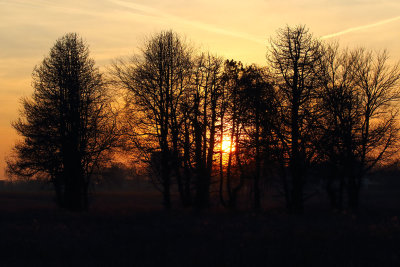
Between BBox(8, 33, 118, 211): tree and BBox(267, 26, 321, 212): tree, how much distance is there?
450 inches

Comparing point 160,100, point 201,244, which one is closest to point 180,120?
point 160,100

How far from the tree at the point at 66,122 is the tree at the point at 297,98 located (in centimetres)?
1143

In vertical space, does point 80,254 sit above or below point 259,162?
below

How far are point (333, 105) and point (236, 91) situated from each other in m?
6.73

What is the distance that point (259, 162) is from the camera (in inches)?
1187

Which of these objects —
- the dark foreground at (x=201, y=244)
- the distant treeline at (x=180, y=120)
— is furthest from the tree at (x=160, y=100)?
Answer: the dark foreground at (x=201, y=244)

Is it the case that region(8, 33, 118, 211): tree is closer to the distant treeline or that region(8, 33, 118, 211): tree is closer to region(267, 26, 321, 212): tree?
the distant treeline

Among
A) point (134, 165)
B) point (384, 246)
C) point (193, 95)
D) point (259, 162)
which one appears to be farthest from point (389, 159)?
point (384, 246)

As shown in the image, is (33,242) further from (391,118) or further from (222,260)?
(391,118)

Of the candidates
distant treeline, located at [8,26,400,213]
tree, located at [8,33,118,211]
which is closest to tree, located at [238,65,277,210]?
distant treeline, located at [8,26,400,213]

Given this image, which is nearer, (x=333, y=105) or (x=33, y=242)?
(x=33, y=242)

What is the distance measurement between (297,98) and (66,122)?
1501 centimetres

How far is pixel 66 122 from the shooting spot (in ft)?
99.0

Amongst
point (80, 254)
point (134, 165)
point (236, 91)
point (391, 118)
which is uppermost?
point (236, 91)
